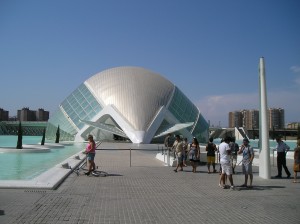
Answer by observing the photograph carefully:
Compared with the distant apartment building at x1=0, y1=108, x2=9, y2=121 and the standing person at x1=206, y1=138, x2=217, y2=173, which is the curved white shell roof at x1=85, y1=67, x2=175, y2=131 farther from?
the distant apartment building at x1=0, y1=108, x2=9, y2=121

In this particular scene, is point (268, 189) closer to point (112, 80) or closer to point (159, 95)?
point (159, 95)

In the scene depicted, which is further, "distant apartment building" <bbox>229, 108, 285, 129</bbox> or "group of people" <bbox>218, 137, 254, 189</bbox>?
"distant apartment building" <bbox>229, 108, 285, 129</bbox>

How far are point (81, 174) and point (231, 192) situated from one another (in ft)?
17.5

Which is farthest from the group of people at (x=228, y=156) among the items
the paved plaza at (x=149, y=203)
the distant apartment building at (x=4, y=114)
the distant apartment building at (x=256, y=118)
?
the distant apartment building at (x=256, y=118)

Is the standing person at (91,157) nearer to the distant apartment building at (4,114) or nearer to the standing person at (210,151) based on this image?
the standing person at (210,151)

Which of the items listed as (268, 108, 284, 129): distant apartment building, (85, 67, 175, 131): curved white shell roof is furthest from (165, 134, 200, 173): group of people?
(268, 108, 284, 129): distant apartment building

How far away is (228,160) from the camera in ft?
32.4

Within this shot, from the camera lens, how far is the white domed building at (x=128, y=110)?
42.3m

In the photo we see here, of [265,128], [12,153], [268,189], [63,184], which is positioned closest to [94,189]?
[63,184]

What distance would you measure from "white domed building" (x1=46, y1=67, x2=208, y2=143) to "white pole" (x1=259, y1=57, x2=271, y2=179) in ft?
91.7

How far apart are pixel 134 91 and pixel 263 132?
3505 centimetres

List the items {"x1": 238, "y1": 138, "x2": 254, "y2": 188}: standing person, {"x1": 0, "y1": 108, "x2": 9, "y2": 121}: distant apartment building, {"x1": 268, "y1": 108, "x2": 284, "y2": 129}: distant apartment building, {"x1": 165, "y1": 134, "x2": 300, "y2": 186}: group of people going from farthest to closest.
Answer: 1. {"x1": 268, "y1": 108, "x2": 284, "y2": 129}: distant apartment building
2. {"x1": 0, "y1": 108, "x2": 9, "y2": 121}: distant apartment building
3. {"x1": 238, "y1": 138, "x2": 254, "y2": 188}: standing person
4. {"x1": 165, "y1": 134, "x2": 300, "y2": 186}: group of people

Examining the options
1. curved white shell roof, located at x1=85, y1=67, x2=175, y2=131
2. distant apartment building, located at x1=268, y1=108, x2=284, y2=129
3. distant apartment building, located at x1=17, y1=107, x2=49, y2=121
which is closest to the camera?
curved white shell roof, located at x1=85, y1=67, x2=175, y2=131

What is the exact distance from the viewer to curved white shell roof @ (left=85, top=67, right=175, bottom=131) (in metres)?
43.6
